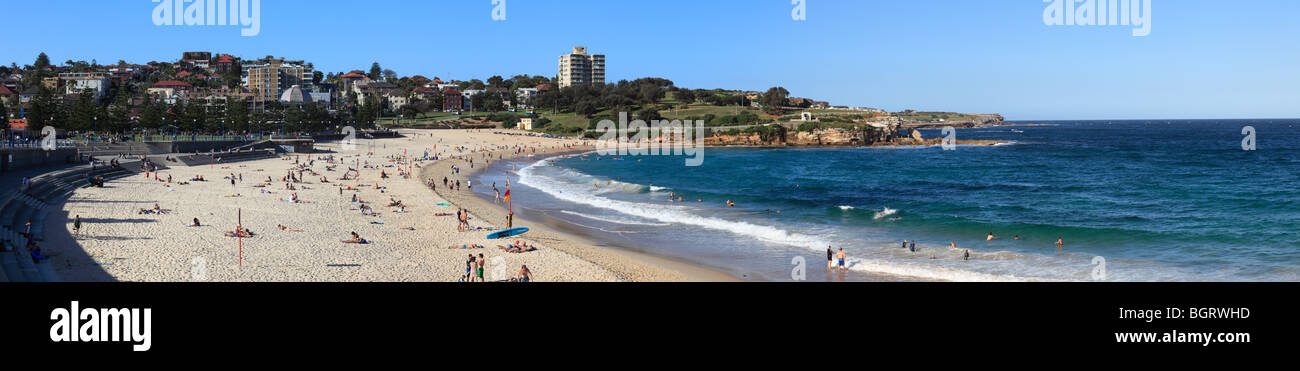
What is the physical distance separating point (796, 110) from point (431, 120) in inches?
2531

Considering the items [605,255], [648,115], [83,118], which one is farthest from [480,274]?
[648,115]

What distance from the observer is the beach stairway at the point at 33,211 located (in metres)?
15.1

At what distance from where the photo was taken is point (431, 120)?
137 meters

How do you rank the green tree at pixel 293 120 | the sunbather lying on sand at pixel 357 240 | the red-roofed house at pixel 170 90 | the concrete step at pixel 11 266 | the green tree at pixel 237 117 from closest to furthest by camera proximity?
the concrete step at pixel 11 266 < the sunbather lying on sand at pixel 357 240 < the green tree at pixel 237 117 < the green tree at pixel 293 120 < the red-roofed house at pixel 170 90

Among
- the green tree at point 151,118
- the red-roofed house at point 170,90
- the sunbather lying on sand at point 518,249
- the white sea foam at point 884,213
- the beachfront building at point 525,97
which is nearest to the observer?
the sunbather lying on sand at point 518,249

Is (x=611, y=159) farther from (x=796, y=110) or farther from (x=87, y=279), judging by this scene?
(x=796, y=110)

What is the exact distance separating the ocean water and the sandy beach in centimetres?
267

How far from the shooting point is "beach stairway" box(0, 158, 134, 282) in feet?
49.5

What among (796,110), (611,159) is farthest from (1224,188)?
(796,110)

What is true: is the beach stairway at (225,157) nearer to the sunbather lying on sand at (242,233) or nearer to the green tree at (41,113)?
the green tree at (41,113)

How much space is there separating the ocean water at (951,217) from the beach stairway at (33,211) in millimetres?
14494

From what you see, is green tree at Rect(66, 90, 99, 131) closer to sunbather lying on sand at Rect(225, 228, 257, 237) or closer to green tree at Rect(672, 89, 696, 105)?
sunbather lying on sand at Rect(225, 228, 257, 237)

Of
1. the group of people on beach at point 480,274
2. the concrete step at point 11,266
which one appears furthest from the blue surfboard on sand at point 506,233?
the concrete step at point 11,266
